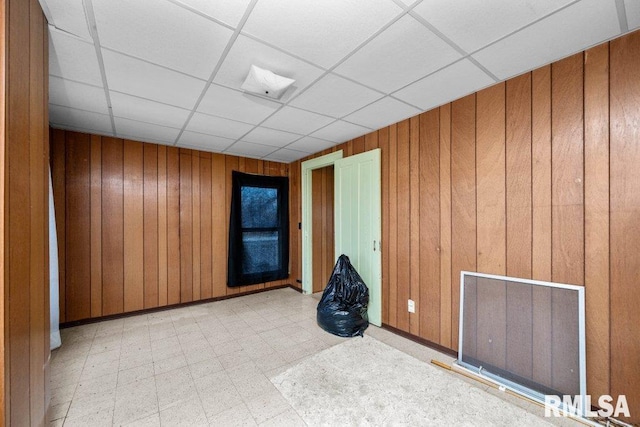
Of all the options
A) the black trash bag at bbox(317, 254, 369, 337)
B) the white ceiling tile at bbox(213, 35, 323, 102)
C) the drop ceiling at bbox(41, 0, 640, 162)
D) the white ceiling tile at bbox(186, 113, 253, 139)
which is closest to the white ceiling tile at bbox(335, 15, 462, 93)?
the drop ceiling at bbox(41, 0, 640, 162)

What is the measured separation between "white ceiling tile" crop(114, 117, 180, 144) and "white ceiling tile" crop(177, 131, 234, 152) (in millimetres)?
129

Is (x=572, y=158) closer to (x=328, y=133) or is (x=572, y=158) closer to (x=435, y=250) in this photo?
(x=435, y=250)

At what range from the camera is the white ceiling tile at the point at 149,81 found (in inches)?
71.8

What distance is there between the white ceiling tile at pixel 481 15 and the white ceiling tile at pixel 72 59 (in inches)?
81.3

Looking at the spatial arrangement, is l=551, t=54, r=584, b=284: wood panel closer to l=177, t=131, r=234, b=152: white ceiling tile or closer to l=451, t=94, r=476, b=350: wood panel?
l=451, t=94, r=476, b=350: wood panel

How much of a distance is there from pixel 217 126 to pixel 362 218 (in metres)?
2.15

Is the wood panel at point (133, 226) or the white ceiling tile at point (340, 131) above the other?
the white ceiling tile at point (340, 131)

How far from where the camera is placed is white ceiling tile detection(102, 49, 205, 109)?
1823mm

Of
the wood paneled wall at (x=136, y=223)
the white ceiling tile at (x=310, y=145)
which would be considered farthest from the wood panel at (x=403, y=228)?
the wood paneled wall at (x=136, y=223)

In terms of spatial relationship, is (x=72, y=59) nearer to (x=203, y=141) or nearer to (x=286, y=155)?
(x=203, y=141)

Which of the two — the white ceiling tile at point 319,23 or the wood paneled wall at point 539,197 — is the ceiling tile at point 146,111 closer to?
the white ceiling tile at point 319,23

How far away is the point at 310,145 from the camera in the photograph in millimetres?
3898

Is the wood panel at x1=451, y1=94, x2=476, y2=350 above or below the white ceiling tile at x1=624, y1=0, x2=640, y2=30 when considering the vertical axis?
below

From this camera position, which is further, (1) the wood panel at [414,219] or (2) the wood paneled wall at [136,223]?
(2) the wood paneled wall at [136,223]
